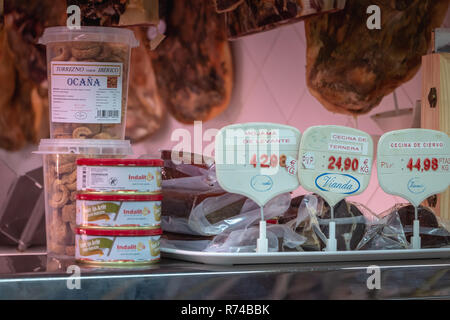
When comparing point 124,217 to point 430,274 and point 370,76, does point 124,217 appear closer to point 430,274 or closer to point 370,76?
point 430,274

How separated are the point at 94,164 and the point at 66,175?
14cm

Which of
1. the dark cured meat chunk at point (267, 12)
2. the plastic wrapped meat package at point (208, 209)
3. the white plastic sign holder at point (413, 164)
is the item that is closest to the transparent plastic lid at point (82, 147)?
A: the plastic wrapped meat package at point (208, 209)

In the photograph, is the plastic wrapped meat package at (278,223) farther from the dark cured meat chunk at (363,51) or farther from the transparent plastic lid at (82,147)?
the dark cured meat chunk at (363,51)

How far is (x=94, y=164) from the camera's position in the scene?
1.17m

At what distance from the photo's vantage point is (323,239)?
49.3 inches

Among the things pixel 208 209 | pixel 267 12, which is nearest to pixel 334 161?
pixel 208 209

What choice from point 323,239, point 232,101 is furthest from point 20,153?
point 323,239

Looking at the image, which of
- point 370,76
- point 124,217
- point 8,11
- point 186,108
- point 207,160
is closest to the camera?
point 124,217

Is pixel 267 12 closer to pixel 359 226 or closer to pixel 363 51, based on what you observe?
pixel 363 51

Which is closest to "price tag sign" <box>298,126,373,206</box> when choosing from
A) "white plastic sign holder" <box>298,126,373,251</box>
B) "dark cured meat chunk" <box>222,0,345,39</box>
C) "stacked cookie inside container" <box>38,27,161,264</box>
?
"white plastic sign holder" <box>298,126,373,251</box>

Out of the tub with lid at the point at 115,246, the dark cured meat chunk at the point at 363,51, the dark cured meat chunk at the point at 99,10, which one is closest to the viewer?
the tub with lid at the point at 115,246

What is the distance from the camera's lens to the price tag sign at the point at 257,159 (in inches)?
47.0

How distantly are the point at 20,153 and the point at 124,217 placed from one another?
95cm

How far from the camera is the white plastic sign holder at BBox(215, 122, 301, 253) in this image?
1.19 meters
